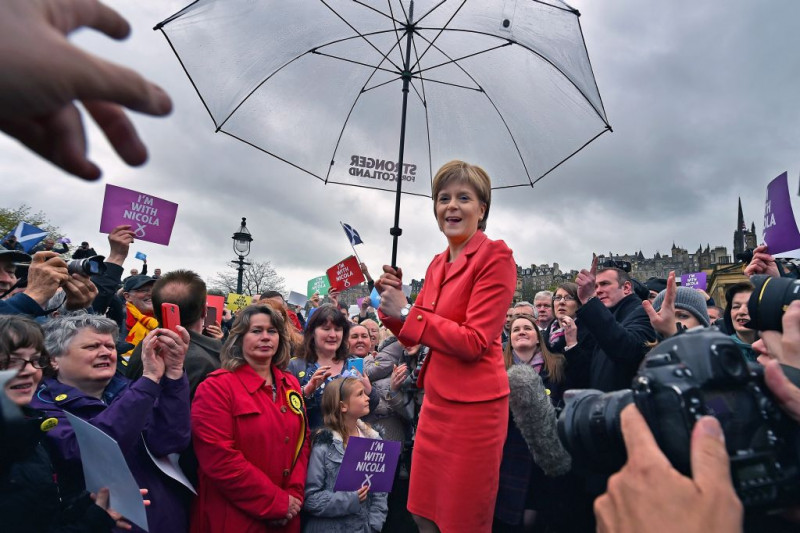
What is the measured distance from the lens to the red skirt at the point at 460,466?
2127mm

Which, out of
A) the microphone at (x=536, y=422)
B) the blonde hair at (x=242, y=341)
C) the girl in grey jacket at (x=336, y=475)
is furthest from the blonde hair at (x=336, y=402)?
the microphone at (x=536, y=422)

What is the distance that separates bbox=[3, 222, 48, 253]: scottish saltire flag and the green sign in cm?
678

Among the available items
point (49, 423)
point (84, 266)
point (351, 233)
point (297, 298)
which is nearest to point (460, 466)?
point (49, 423)

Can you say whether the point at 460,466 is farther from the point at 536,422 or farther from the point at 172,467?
the point at 172,467

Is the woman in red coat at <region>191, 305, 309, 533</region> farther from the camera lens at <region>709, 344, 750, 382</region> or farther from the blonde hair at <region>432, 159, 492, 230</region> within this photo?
the camera lens at <region>709, 344, 750, 382</region>

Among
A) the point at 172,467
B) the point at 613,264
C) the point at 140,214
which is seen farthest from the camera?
the point at 140,214

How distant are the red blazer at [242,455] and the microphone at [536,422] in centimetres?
155

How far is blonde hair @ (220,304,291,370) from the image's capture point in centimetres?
339

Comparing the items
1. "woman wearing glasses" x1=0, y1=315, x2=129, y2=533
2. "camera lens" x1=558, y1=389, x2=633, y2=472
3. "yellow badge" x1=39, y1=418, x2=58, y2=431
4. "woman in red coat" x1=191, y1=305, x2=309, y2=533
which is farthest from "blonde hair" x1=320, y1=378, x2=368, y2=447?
"camera lens" x1=558, y1=389, x2=633, y2=472

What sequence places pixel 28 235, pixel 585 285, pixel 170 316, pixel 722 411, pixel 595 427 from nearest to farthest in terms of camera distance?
pixel 722 411 < pixel 595 427 < pixel 170 316 < pixel 585 285 < pixel 28 235

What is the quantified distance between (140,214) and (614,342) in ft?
14.7

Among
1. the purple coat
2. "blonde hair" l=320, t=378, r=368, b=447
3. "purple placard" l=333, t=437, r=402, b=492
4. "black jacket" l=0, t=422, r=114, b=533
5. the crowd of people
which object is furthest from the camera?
"blonde hair" l=320, t=378, r=368, b=447

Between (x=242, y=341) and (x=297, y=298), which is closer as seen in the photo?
(x=242, y=341)

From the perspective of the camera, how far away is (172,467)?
9.68 ft
